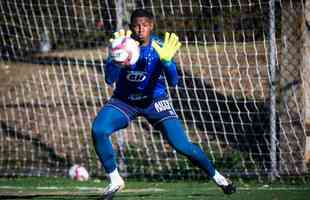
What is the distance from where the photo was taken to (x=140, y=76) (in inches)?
316

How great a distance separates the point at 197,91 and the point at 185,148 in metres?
3.31

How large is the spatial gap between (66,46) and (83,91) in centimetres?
83

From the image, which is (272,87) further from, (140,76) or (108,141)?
(108,141)

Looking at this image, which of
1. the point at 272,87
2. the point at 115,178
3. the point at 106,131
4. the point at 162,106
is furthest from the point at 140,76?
the point at 272,87

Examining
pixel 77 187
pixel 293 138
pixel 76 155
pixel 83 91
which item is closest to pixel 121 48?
pixel 77 187

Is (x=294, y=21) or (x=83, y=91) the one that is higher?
(x=294, y=21)

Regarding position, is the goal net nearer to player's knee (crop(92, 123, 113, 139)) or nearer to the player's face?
the player's face

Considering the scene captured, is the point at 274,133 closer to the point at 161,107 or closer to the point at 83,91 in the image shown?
the point at 161,107

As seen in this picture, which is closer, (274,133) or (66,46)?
(274,133)


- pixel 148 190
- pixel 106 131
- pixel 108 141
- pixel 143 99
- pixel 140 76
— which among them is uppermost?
pixel 140 76

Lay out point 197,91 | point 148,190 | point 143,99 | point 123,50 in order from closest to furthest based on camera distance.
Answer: point 123,50, point 143,99, point 148,190, point 197,91

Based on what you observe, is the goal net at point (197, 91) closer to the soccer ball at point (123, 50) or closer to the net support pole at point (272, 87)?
the net support pole at point (272, 87)

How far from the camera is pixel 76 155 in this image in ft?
41.0

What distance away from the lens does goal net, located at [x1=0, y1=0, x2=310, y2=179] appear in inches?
404
